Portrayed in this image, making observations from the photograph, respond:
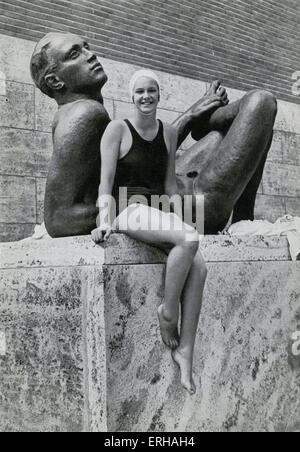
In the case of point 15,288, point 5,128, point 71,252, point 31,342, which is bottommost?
point 31,342

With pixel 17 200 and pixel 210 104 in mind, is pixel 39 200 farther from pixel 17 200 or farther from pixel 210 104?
pixel 210 104

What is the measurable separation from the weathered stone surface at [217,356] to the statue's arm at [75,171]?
61 cm

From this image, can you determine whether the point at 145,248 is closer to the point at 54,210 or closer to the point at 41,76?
the point at 54,210

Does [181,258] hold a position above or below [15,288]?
above

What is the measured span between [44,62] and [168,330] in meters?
1.78

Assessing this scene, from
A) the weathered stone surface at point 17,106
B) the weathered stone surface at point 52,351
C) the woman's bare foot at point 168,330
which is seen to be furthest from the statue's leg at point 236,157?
the weathered stone surface at point 17,106

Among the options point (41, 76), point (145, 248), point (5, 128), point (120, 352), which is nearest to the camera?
point (120, 352)

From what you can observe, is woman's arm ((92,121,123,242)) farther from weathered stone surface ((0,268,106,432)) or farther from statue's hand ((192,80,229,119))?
statue's hand ((192,80,229,119))

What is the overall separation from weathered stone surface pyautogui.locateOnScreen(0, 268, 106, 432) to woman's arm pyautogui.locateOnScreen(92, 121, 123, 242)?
341mm

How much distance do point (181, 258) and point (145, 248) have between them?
223 millimetres

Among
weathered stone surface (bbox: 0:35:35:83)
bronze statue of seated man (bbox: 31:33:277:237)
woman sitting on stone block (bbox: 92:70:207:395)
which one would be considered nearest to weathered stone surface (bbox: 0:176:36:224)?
weathered stone surface (bbox: 0:35:35:83)

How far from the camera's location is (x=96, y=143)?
11.0ft

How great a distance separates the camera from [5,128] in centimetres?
525

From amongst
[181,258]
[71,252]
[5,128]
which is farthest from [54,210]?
[5,128]
